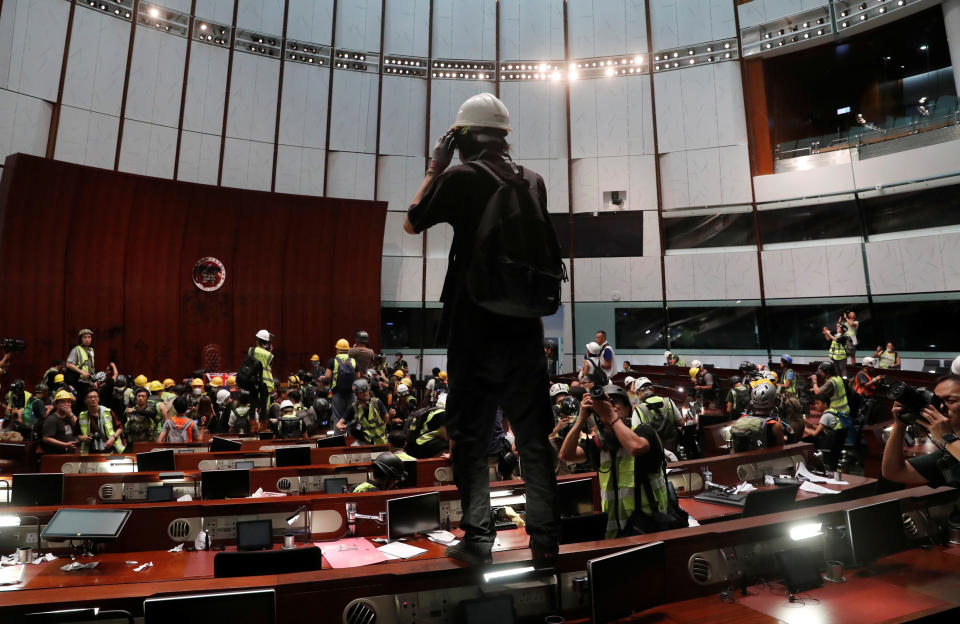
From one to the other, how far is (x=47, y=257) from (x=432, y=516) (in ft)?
38.9

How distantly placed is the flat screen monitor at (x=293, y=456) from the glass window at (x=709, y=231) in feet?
43.6

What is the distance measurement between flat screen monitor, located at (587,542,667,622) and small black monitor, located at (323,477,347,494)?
3.64 m

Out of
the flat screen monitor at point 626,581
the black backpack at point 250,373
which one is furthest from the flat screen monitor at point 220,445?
the flat screen monitor at point 626,581

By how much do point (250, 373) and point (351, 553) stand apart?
6307 mm

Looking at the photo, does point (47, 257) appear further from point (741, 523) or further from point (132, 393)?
point (741, 523)

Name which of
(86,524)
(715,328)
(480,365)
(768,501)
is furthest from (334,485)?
(715,328)

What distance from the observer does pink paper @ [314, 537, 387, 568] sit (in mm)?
3924

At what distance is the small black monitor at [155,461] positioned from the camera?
5906 millimetres

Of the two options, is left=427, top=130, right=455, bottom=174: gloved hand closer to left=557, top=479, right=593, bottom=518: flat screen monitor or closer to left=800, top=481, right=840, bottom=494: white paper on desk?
left=557, top=479, right=593, bottom=518: flat screen monitor

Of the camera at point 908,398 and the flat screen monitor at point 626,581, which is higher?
the camera at point 908,398

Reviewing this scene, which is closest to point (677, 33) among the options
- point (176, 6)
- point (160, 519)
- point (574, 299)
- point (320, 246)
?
point (574, 299)

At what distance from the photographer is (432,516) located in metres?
4.47

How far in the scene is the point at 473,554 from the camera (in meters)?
2.17

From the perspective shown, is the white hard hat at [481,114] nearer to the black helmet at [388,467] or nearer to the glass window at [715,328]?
the black helmet at [388,467]
